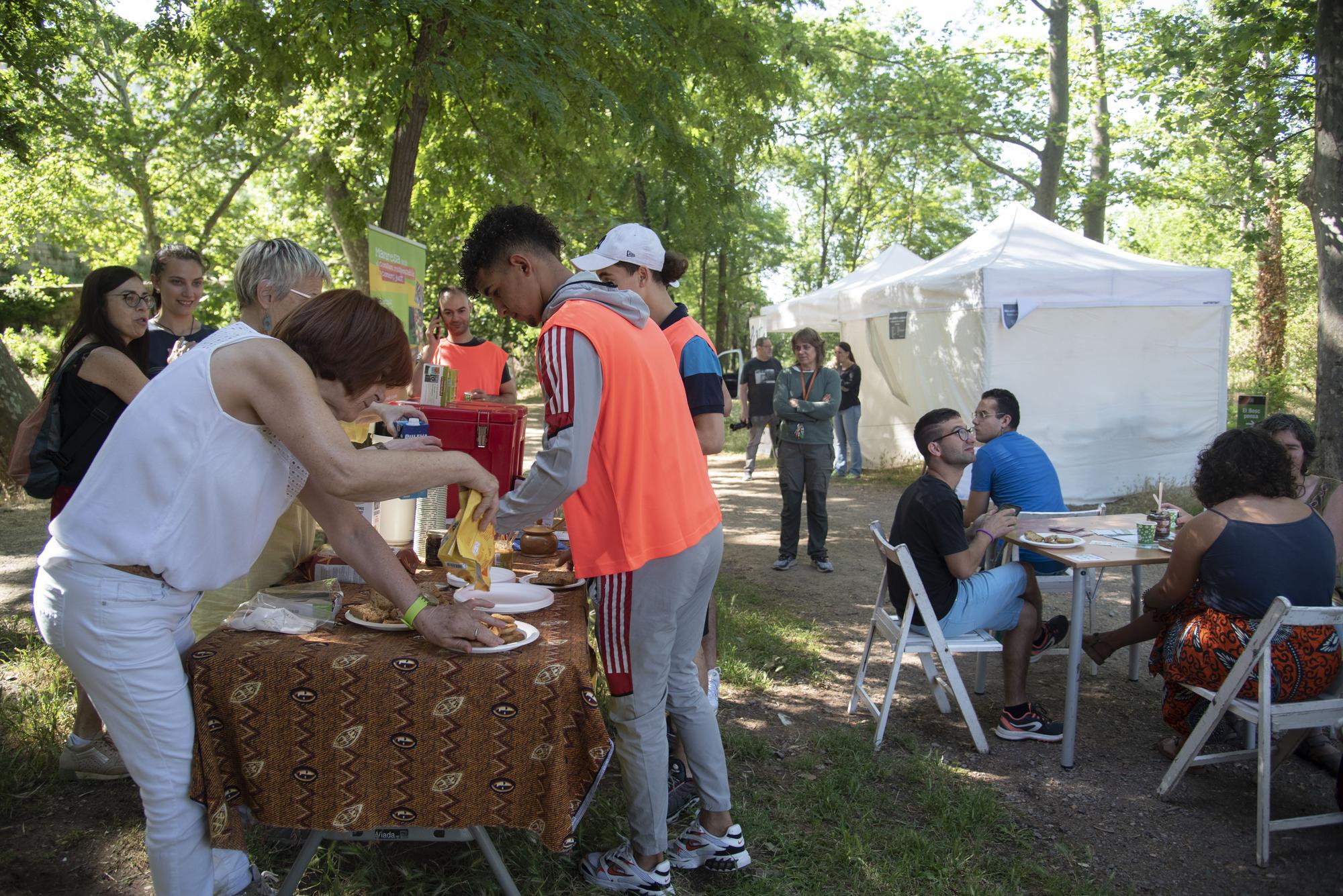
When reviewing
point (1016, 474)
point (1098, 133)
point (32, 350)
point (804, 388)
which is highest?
point (1098, 133)

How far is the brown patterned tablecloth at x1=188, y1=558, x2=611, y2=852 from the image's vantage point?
1.99 m

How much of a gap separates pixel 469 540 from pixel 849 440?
10.5 meters

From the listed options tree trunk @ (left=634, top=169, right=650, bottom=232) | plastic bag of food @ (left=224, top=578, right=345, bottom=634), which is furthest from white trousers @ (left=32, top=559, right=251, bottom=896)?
tree trunk @ (left=634, top=169, right=650, bottom=232)

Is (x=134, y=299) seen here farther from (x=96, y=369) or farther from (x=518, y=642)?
(x=518, y=642)

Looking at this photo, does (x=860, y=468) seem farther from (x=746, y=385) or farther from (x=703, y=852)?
(x=703, y=852)

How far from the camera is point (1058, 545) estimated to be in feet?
13.0

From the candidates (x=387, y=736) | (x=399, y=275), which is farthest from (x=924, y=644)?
(x=399, y=275)

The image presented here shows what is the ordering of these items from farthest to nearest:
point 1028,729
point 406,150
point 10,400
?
point 10,400
point 406,150
point 1028,729

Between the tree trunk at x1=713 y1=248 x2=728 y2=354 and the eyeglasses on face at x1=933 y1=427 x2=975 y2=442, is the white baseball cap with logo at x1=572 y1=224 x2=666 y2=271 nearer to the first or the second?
the eyeglasses on face at x1=933 y1=427 x2=975 y2=442

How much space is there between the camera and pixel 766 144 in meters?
7.29

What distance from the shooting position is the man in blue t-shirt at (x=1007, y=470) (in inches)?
187

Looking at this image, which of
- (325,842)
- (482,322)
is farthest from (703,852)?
(482,322)

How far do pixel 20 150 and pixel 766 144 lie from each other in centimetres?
616

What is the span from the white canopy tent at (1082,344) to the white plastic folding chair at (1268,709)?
640cm
